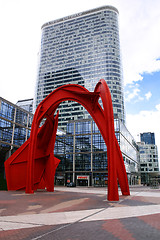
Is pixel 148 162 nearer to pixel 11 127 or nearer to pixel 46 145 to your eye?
pixel 11 127

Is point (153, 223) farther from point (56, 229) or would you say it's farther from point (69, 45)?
point (69, 45)

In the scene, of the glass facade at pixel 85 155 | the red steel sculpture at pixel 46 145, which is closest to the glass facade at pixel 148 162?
the glass facade at pixel 85 155

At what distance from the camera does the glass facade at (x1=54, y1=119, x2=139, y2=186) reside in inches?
1807

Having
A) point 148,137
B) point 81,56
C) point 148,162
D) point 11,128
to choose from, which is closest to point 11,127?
point 11,128

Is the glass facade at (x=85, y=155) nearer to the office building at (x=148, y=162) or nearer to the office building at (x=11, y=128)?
the office building at (x=11, y=128)

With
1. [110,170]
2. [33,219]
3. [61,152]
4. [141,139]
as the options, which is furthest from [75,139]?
[141,139]

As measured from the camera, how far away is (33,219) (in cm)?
798

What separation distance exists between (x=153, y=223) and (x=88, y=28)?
124443 millimetres

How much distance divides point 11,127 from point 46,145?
20.4m

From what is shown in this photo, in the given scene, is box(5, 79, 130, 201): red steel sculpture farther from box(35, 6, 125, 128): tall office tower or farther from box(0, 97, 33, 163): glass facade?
box(35, 6, 125, 128): tall office tower

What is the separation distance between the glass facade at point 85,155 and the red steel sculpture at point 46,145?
22.5 m

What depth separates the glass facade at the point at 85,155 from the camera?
151 ft

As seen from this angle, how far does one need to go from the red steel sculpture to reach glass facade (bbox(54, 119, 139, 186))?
2253 cm

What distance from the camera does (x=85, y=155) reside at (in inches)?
1886
